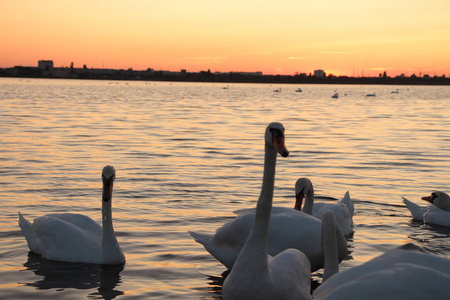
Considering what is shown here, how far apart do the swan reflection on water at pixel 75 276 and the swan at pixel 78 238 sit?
77 millimetres

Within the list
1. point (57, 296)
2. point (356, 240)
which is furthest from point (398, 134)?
point (57, 296)

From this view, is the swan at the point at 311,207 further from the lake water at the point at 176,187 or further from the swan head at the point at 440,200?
the swan head at the point at 440,200

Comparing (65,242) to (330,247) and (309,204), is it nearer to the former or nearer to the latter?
(309,204)

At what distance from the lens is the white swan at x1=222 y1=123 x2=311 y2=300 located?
604 centimetres

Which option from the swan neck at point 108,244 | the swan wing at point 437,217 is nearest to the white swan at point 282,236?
the swan neck at point 108,244

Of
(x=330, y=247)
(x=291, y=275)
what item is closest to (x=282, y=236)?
(x=291, y=275)

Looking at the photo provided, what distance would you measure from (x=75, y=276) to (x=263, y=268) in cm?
309

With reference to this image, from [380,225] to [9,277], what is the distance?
238 inches

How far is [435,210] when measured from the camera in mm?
12023

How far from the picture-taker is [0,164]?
16.9 metres

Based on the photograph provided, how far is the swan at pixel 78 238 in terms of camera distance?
8.59 metres

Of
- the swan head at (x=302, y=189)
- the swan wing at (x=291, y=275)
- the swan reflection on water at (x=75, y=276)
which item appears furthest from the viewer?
the swan head at (x=302, y=189)

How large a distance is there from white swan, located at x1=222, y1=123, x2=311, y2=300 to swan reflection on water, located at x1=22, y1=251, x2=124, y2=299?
6.72 feet

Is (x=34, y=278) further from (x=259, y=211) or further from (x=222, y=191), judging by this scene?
(x=222, y=191)
